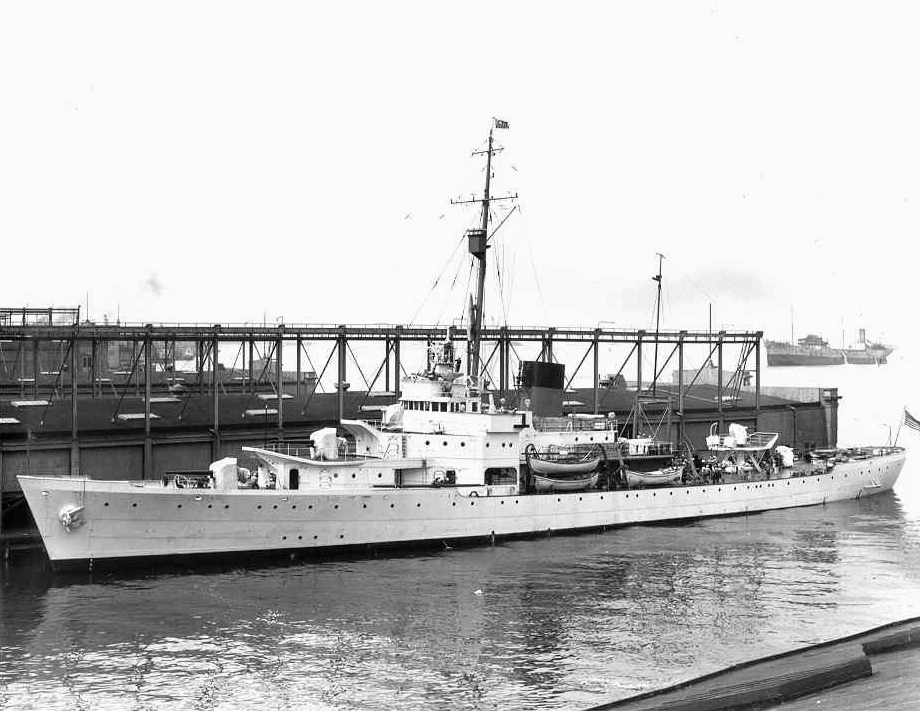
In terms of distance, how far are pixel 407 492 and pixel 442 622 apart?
1017 cm

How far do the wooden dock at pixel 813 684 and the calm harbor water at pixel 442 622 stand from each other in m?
3.49

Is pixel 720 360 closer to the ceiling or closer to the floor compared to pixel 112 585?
closer to the ceiling

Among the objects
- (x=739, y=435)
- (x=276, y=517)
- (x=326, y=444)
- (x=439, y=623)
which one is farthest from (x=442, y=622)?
(x=739, y=435)

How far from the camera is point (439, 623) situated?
2834 centimetres

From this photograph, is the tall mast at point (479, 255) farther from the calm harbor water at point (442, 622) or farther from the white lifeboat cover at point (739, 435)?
the white lifeboat cover at point (739, 435)

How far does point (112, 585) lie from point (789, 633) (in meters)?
19.6

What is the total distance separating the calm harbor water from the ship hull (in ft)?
3.94

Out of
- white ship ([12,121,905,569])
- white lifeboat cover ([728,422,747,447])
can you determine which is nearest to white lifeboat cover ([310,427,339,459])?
white ship ([12,121,905,569])

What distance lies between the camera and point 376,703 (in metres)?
22.1

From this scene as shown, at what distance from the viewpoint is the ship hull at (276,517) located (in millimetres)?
33812

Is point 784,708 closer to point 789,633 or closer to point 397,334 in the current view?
Result: point 789,633

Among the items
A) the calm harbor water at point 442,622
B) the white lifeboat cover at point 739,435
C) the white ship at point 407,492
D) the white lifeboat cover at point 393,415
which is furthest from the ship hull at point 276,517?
the white lifeboat cover at point 739,435

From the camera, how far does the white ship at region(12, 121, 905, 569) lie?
34.2 meters

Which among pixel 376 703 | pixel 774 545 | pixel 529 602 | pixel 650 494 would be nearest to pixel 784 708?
pixel 376 703
